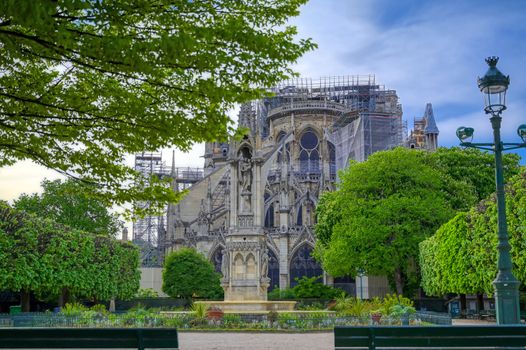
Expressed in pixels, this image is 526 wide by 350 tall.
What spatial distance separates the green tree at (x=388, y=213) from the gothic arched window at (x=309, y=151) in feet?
88.7

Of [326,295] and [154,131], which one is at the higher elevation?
[154,131]

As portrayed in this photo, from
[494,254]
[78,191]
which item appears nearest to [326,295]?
[494,254]

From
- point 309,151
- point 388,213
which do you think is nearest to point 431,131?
point 309,151

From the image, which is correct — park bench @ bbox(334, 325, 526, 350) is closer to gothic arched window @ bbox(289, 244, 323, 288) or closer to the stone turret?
gothic arched window @ bbox(289, 244, 323, 288)

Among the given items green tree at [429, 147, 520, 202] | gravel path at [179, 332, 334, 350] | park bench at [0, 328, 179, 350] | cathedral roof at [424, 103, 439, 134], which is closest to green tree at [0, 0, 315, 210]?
park bench at [0, 328, 179, 350]

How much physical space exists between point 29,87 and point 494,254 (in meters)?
23.1

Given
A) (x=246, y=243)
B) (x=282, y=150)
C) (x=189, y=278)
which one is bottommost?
(x=189, y=278)

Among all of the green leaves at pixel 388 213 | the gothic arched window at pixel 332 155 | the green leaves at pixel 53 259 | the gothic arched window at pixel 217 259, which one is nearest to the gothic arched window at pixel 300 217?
the gothic arched window at pixel 217 259

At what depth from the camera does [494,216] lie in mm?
29203

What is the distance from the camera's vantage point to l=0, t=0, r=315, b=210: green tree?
28.3 feet

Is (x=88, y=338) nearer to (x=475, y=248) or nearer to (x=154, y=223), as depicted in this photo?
(x=475, y=248)

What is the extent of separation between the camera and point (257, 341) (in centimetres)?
1819

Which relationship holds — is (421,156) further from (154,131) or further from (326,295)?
(154,131)

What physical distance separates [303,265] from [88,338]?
165 ft
